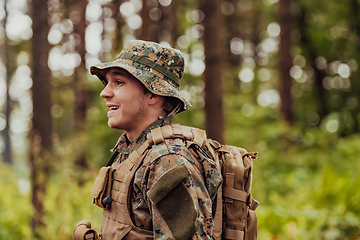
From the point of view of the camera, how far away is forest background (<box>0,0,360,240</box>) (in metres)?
5.75

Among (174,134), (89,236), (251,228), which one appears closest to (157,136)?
(174,134)

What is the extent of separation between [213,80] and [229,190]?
4070 millimetres

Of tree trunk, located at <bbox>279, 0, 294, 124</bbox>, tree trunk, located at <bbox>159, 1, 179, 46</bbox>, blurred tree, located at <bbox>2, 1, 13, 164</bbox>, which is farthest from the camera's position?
blurred tree, located at <bbox>2, 1, 13, 164</bbox>

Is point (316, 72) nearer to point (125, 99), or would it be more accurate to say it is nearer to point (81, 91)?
point (81, 91)

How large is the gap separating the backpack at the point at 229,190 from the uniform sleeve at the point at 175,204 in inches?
11.6

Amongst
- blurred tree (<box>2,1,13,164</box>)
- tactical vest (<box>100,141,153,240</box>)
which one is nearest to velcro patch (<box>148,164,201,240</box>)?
tactical vest (<box>100,141,153,240</box>)

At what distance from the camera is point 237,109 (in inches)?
454

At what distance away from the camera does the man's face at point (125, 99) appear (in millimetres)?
2029

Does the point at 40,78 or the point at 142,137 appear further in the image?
the point at 40,78

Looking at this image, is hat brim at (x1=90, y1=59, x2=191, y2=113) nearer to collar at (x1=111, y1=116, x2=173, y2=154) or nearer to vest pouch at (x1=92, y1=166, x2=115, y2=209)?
collar at (x1=111, y1=116, x2=173, y2=154)

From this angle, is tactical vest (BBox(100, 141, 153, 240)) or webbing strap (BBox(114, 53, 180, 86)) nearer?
tactical vest (BBox(100, 141, 153, 240))

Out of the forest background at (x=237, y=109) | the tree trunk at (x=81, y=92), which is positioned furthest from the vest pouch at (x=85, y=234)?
the tree trunk at (x=81, y=92)

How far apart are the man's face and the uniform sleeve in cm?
Result: 45

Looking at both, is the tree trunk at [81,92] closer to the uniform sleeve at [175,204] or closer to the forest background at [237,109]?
the forest background at [237,109]
